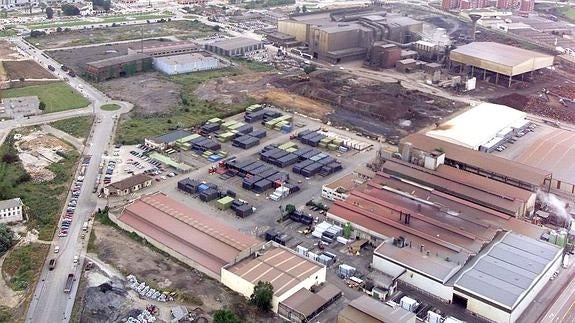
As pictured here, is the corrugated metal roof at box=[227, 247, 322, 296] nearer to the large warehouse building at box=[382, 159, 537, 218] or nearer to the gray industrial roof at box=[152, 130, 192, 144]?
the large warehouse building at box=[382, 159, 537, 218]

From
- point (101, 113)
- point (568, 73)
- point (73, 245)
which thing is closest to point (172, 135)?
point (101, 113)

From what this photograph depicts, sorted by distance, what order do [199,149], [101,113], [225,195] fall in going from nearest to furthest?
1. [225,195]
2. [199,149]
3. [101,113]

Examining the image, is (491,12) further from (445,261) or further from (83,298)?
(83,298)

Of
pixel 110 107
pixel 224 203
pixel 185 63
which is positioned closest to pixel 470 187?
pixel 224 203

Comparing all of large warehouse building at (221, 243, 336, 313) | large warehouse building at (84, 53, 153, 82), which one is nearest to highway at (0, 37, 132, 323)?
large warehouse building at (84, 53, 153, 82)

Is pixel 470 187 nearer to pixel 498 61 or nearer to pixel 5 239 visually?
pixel 5 239

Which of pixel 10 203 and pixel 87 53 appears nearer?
pixel 10 203
